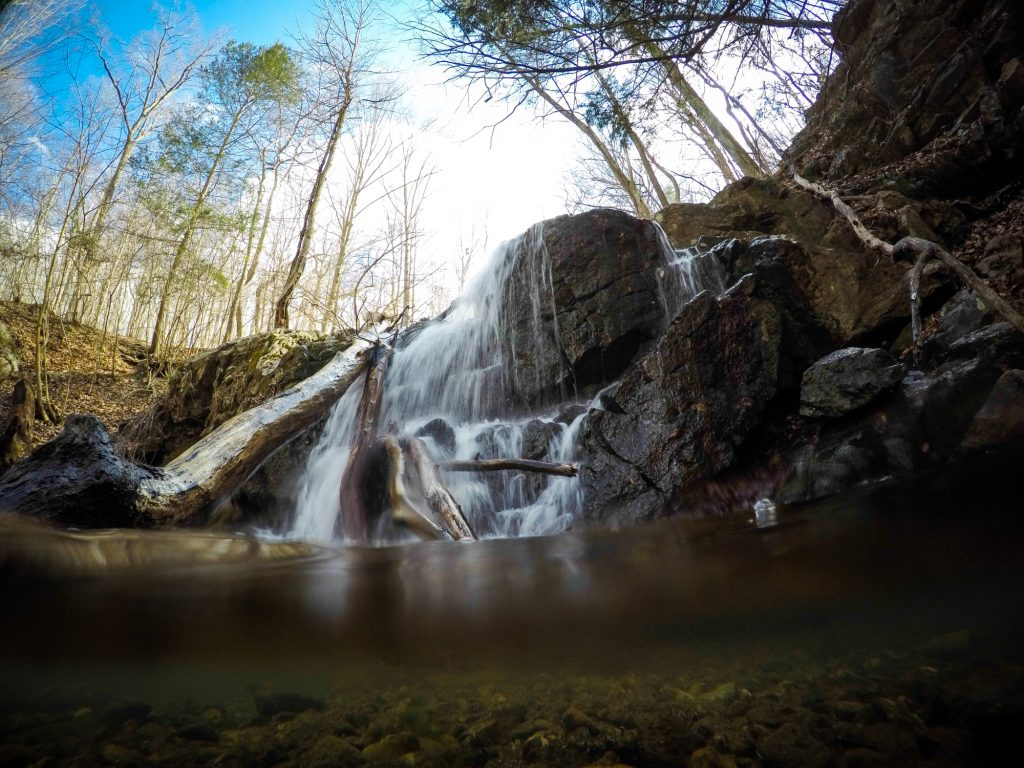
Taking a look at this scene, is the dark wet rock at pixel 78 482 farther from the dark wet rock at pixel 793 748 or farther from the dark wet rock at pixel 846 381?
the dark wet rock at pixel 846 381

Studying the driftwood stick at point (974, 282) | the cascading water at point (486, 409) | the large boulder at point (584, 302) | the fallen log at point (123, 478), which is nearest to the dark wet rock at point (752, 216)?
the cascading water at point (486, 409)

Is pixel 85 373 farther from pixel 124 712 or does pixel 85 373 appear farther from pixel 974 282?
pixel 974 282

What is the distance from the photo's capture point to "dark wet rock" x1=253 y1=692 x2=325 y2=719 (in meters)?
1.46

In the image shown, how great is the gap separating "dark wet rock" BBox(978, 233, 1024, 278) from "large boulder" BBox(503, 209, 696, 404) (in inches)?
162

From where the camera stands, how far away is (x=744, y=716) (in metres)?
1.35

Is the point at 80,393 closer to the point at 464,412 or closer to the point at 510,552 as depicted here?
the point at 464,412

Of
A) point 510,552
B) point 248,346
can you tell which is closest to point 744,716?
point 510,552

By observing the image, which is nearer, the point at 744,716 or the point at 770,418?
the point at 744,716

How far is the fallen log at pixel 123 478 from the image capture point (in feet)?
10.5

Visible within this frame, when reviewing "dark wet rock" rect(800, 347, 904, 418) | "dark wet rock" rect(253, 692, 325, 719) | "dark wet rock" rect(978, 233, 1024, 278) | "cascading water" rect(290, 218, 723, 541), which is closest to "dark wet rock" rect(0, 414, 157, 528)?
"cascading water" rect(290, 218, 723, 541)

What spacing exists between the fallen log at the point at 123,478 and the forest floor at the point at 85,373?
26.4 ft

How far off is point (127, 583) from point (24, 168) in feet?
81.8

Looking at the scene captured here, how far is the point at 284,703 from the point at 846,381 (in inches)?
215

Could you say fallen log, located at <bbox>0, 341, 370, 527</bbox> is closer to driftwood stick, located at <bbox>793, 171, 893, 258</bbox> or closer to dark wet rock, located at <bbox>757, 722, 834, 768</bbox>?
dark wet rock, located at <bbox>757, 722, 834, 768</bbox>
